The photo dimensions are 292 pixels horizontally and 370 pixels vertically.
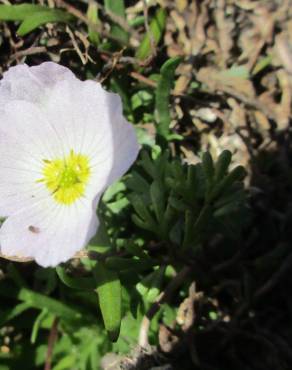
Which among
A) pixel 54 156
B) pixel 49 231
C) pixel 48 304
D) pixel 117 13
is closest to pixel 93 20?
pixel 117 13

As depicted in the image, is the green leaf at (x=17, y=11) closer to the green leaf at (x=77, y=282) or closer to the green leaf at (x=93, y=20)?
the green leaf at (x=93, y=20)

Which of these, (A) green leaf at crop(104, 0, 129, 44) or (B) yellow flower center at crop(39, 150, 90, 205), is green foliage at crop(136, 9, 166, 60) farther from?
(B) yellow flower center at crop(39, 150, 90, 205)

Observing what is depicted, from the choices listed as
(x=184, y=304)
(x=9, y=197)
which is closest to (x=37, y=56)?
(x=9, y=197)

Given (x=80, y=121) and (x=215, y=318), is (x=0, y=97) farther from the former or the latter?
(x=215, y=318)

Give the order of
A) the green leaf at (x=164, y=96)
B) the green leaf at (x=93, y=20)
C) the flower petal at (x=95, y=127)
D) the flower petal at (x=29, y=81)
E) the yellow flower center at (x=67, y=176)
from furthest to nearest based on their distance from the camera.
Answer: the green leaf at (x=93, y=20), the green leaf at (x=164, y=96), the yellow flower center at (x=67, y=176), the flower petal at (x=29, y=81), the flower petal at (x=95, y=127)

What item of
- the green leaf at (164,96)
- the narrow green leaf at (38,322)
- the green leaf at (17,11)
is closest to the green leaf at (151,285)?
the narrow green leaf at (38,322)
